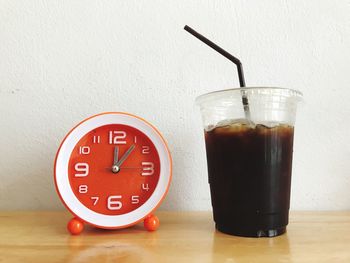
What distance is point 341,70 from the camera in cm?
89

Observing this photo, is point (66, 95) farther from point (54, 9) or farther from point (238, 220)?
point (238, 220)

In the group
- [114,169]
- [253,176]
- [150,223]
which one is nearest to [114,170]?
[114,169]

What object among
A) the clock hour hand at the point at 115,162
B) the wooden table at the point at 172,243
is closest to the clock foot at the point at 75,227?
the wooden table at the point at 172,243

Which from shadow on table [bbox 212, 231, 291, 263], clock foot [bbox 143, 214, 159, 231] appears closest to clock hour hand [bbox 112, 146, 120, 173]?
clock foot [bbox 143, 214, 159, 231]

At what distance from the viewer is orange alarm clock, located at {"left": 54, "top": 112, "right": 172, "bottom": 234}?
676mm

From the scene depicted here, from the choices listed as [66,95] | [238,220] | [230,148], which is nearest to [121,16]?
[66,95]

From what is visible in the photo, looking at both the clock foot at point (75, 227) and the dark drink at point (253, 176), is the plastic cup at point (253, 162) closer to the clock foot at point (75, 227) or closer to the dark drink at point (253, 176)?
the dark drink at point (253, 176)

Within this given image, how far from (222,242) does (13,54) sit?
2.38 feet

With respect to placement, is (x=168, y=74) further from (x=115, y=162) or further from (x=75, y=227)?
(x=75, y=227)

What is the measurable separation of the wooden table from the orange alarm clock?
0.14 ft

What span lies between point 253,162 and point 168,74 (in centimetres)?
37

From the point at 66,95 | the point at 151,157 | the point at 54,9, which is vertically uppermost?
the point at 54,9

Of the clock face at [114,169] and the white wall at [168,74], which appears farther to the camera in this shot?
the white wall at [168,74]

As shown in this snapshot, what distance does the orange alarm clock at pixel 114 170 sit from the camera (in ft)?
2.22
